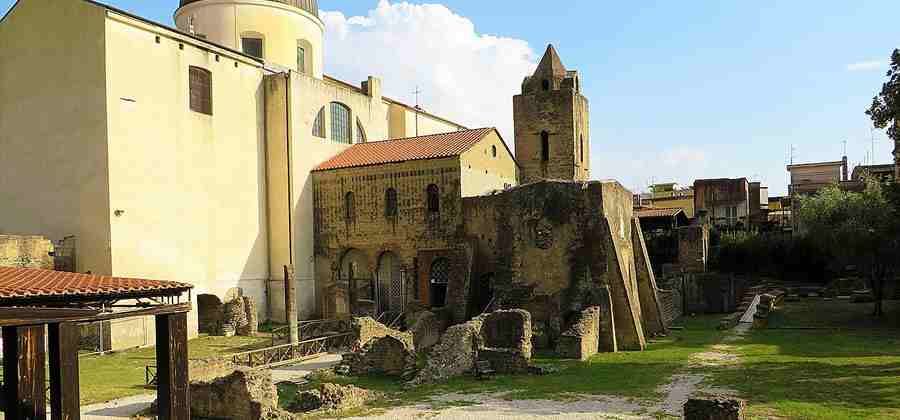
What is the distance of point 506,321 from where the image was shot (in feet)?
73.9

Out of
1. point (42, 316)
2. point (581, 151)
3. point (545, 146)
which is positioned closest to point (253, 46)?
point (545, 146)

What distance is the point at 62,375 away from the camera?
8.55 meters

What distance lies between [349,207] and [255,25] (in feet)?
31.6

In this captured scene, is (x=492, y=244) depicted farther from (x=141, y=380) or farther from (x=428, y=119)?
(x=428, y=119)

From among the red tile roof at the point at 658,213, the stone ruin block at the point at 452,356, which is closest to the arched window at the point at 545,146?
the red tile roof at the point at 658,213

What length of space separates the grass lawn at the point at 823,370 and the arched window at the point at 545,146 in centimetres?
1427

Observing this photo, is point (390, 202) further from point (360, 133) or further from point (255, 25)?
point (255, 25)

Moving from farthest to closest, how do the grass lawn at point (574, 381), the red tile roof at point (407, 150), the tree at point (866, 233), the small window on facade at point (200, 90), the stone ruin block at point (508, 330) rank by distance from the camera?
the red tile roof at point (407, 150) → the small window on facade at point (200, 90) → the tree at point (866, 233) → the stone ruin block at point (508, 330) → the grass lawn at point (574, 381)

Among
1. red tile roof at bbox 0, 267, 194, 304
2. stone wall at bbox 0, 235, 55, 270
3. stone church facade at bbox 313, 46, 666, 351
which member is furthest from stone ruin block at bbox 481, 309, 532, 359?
stone wall at bbox 0, 235, 55, 270

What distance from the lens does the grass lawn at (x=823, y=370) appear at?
14352 mm

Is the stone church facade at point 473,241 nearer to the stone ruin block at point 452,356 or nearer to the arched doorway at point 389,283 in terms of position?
the arched doorway at point 389,283

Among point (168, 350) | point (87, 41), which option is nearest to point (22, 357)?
point (168, 350)

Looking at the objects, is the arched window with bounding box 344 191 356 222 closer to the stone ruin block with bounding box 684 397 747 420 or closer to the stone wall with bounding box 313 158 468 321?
the stone wall with bounding box 313 158 468 321

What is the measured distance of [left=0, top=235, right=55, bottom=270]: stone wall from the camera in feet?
75.6
